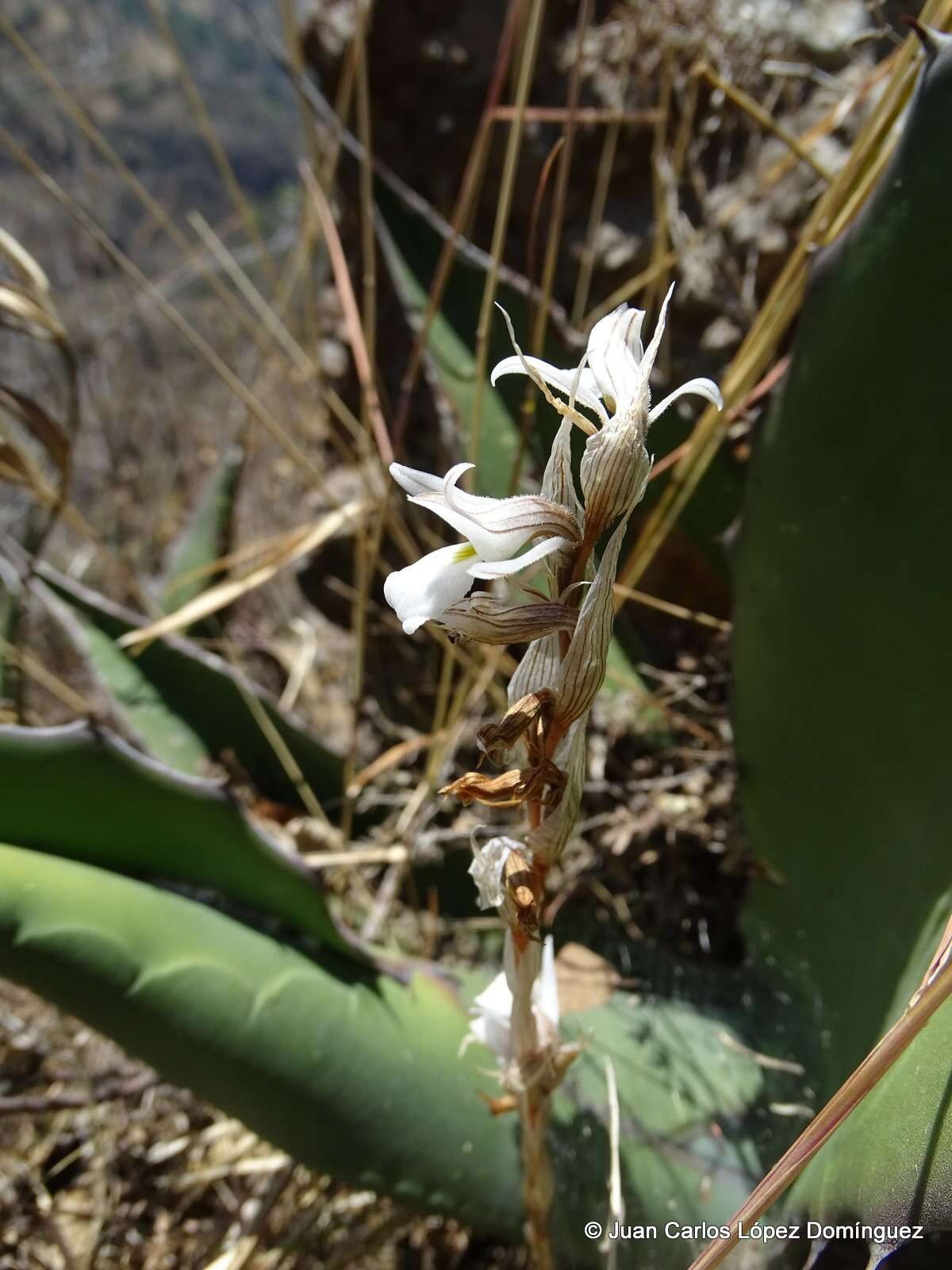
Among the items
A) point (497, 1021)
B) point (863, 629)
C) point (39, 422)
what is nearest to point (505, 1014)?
point (497, 1021)

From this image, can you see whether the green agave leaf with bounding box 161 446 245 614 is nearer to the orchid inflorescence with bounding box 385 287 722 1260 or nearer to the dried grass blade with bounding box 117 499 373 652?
the dried grass blade with bounding box 117 499 373 652

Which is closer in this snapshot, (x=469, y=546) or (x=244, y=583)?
(x=469, y=546)

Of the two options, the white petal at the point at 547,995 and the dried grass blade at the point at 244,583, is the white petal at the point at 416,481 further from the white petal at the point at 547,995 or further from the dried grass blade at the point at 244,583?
the dried grass blade at the point at 244,583

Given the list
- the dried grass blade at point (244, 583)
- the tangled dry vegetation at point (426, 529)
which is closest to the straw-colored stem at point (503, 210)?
the tangled dry vegetation at point (426, 529)

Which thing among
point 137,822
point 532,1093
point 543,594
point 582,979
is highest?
point 543,594

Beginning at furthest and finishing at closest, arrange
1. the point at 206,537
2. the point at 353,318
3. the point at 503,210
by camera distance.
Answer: the point at 206,537 → the point at 353,318 → the point at 503,210

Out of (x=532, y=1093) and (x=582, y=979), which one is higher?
(x=532, y=1093)

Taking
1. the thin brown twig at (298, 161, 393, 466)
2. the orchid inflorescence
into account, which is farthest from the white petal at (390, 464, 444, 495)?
the thin brown twig at (298, 161, 393, 466)

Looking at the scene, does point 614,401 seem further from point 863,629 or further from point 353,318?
point 353,318
